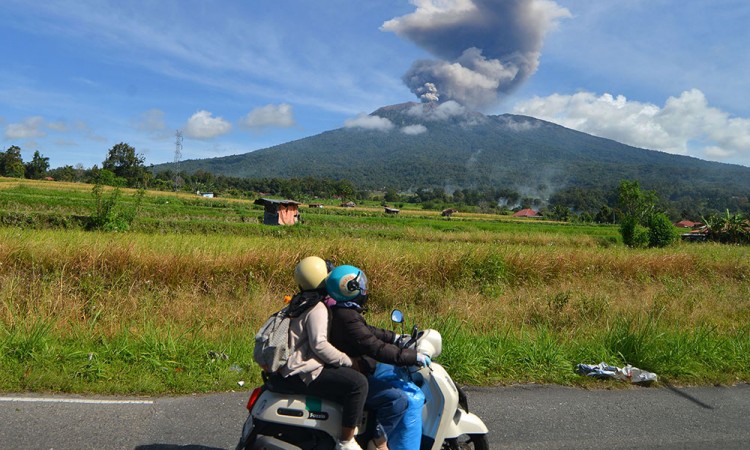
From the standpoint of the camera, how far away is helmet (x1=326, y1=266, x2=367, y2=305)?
2.93 meters

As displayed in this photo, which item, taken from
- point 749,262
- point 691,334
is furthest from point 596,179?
point 691,334

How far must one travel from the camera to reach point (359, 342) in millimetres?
2982

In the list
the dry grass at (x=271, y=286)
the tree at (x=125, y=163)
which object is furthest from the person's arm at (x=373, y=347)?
the tree at (x=125, y=163)

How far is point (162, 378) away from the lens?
501 centimetres

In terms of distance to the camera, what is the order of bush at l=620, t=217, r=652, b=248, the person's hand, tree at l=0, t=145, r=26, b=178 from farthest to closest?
1. tree at l=0, t=145, r=26, b=178
2. bush at l=620, t=217, r=652, b=248
3. the person's hand

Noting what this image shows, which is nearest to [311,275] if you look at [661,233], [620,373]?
[620,373]

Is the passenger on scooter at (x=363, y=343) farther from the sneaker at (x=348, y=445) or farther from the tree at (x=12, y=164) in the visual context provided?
the tree at (x=12, y=164)

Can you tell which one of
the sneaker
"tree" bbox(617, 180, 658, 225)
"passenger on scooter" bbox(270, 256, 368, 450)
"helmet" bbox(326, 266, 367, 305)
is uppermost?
"tree" bbox(617, 180, 658, 225)

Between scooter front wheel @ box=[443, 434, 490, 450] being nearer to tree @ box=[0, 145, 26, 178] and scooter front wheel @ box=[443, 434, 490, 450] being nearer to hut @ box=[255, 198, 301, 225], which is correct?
hut @ box=[255, 198, 301, 225]

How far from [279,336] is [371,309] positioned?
6867 mm

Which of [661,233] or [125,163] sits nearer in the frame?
[661,233]

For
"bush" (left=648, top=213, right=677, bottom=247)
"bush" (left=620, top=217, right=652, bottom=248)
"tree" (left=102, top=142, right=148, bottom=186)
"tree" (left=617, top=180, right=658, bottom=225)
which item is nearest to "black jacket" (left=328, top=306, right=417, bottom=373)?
"bush" (left=648, top=213, right=677, bottom=247)

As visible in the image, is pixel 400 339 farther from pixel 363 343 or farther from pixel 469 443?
pixel 469 443

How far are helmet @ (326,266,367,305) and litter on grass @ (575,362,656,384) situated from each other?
12.5 ft
